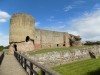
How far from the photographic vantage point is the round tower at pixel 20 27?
3275 cm

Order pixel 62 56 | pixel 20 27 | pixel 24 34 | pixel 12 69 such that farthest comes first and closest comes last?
pixel 24 34 < pixel 20 27 < pixel 62 56 < pixel 12 69

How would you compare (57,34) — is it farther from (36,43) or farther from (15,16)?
(15,16)

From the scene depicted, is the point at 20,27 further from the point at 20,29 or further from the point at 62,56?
the point at 62,56

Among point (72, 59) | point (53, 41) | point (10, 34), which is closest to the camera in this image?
point (72, 59)

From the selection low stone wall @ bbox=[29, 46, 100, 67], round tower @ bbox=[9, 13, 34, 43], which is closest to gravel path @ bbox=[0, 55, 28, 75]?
low stone wall @ bbox=[29, 46, 100, 67]

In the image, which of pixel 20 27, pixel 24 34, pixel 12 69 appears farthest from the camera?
pixel 24 34

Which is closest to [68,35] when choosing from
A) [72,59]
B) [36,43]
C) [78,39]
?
[78,39]

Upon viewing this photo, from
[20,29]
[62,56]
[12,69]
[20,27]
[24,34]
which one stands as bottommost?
[12,69]

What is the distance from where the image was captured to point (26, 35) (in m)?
33.3

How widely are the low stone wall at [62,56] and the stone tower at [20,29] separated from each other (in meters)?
8.91

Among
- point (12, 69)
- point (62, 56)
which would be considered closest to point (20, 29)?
point (62, 56)

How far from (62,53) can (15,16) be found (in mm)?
11375

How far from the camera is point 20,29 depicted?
32875 millimetres

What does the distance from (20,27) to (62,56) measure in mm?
10204
